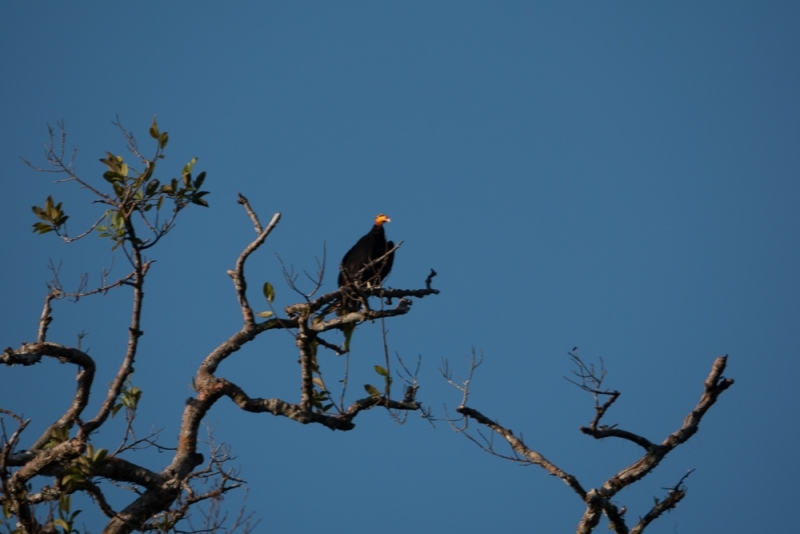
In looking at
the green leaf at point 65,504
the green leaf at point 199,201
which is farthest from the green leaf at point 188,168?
the green leaf at point 65,504

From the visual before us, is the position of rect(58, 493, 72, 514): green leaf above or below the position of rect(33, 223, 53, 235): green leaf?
below

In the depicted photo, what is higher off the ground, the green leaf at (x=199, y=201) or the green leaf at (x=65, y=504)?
the green leaf at (x=199, y=201)

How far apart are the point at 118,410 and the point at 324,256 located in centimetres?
152

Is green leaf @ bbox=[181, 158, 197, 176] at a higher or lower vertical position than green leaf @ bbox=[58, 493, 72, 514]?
higher

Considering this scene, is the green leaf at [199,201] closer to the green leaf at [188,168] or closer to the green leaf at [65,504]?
the green leaf at [188,168]

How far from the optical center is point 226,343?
4.88m

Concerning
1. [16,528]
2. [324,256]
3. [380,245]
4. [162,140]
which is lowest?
[16,528]

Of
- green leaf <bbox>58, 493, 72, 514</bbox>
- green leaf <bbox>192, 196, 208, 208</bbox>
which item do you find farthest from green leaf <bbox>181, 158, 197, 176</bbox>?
green leaf <bbox>58, 493, 72, 514</bbox>

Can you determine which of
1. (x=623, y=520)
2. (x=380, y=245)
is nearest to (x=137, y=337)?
(x=623, y=520)

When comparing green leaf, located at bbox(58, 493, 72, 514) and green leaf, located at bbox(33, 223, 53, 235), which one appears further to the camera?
green leaf, located at bbox(33, 223, 53, 235)

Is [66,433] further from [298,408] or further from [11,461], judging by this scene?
[298,408]

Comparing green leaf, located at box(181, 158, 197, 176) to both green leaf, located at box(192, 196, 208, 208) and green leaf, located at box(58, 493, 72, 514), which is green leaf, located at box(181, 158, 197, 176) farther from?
green leaf, located at box(58, 493, 72, 514)

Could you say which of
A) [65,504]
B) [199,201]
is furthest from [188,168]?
[65,504]

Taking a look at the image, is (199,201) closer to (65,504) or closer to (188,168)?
(188,168)
